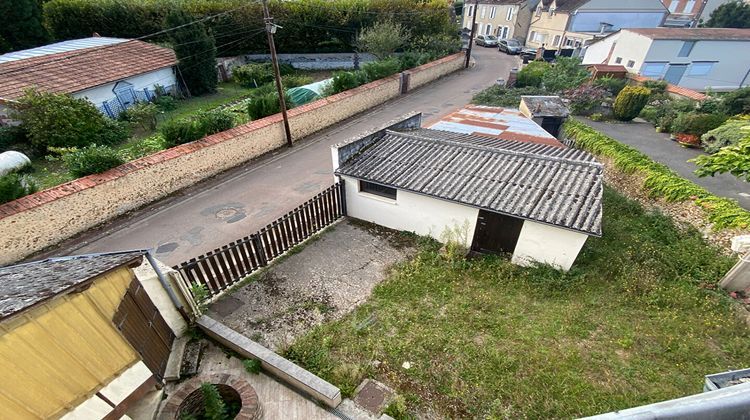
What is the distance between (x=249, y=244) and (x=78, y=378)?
445 cm

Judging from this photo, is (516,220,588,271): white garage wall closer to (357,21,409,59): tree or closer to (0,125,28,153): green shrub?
(0,125,28,153): green shrub

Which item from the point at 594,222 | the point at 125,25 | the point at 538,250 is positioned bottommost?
the point at 538,250

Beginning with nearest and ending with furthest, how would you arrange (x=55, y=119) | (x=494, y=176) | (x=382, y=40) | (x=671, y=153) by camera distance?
1. (x=494, y=176)
2. (x=55, y=119)
3. (x=671, y=153)
4. (x=382, y=40)

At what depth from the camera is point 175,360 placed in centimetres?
600

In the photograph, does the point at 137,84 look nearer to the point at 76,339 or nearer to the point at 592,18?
the point at 76,339

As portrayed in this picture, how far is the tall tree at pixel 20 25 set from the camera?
24094 mm

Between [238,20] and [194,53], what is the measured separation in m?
7.06

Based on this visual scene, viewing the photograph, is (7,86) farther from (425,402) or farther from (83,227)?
(425,402)

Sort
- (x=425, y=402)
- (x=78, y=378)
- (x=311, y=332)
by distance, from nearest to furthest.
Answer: (x=78, y=378) → (x=425, y=402) → (x=311, y=332)

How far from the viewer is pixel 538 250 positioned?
890 cm

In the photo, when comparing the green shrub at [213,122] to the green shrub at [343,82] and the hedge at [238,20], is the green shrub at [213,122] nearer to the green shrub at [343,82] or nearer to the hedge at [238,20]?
the green shrub at [343,82]

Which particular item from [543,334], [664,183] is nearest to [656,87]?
[664,183]

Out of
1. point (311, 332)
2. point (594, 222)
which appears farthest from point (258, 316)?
point (594, 222)

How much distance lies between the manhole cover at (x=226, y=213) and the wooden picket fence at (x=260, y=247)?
3011mm
